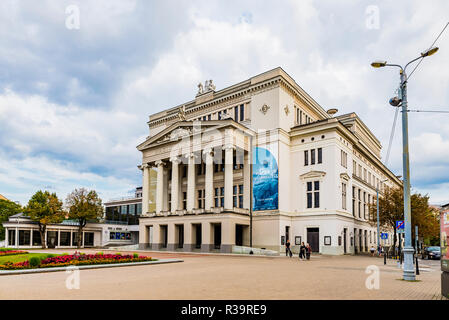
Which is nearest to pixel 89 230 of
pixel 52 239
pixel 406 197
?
pixel 52 239

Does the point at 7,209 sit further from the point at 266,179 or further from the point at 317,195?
the point at 317,195

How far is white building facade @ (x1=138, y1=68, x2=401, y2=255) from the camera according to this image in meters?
47.7

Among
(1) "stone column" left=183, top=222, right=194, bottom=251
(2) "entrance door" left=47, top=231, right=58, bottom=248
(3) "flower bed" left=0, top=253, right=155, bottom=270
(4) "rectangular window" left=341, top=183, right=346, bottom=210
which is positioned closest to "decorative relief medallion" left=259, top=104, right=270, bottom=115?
(4) "rectangular window" left=341, top=183, right=346, bottom=210

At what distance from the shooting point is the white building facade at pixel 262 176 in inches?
1877

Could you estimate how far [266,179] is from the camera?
48531mm

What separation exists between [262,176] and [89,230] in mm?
43279

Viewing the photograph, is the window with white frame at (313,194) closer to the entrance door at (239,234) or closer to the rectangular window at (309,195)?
the rectangular window at (309,195)

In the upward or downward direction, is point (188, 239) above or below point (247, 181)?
below

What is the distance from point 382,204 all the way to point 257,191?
65.9ft

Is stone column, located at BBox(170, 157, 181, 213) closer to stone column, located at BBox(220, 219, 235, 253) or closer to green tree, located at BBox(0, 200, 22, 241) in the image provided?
stone column, located at BBox(220, 219, 235, 253)

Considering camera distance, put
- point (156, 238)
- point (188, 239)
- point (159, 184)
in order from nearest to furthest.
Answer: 1. point (188, 239)
2. point (156, 238)
3. point (159, 184)

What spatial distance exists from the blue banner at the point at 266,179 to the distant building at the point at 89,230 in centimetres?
4077
